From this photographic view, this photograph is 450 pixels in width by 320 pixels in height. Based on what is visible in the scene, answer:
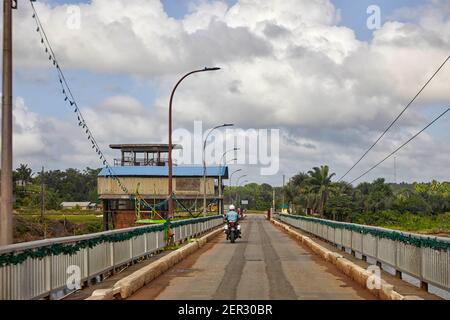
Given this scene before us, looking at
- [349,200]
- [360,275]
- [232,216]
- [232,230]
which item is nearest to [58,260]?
[360,275]

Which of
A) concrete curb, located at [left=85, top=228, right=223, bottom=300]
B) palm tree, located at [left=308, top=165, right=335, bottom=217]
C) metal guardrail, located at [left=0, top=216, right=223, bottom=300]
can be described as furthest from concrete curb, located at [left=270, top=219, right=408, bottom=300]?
palm tree, located at [left=308, top=165, right=335, bottom=217]

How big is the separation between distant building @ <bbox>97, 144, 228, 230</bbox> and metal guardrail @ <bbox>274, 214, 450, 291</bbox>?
56.3 m

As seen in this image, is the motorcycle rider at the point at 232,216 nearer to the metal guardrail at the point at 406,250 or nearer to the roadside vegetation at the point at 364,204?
the metal guardrail at the point at 406,250

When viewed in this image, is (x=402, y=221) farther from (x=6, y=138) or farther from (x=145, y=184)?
(x=6, y=138)

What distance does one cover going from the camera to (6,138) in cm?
1348

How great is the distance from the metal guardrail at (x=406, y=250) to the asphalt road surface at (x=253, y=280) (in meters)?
1.23

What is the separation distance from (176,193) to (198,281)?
67.6 m

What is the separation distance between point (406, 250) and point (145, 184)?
68792 millimetres

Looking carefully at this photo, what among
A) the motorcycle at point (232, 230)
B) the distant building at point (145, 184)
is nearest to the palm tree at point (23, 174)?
the distant building at point (145, 184)

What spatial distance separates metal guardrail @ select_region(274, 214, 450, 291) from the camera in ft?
43.7

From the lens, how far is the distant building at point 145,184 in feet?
270

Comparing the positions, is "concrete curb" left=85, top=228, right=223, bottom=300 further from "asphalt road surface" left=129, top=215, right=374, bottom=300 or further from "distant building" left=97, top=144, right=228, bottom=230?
"distant building" left=97, top=144, right=228, bottom=230

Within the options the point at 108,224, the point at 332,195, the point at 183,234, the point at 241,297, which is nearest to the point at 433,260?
the point at 241,297
